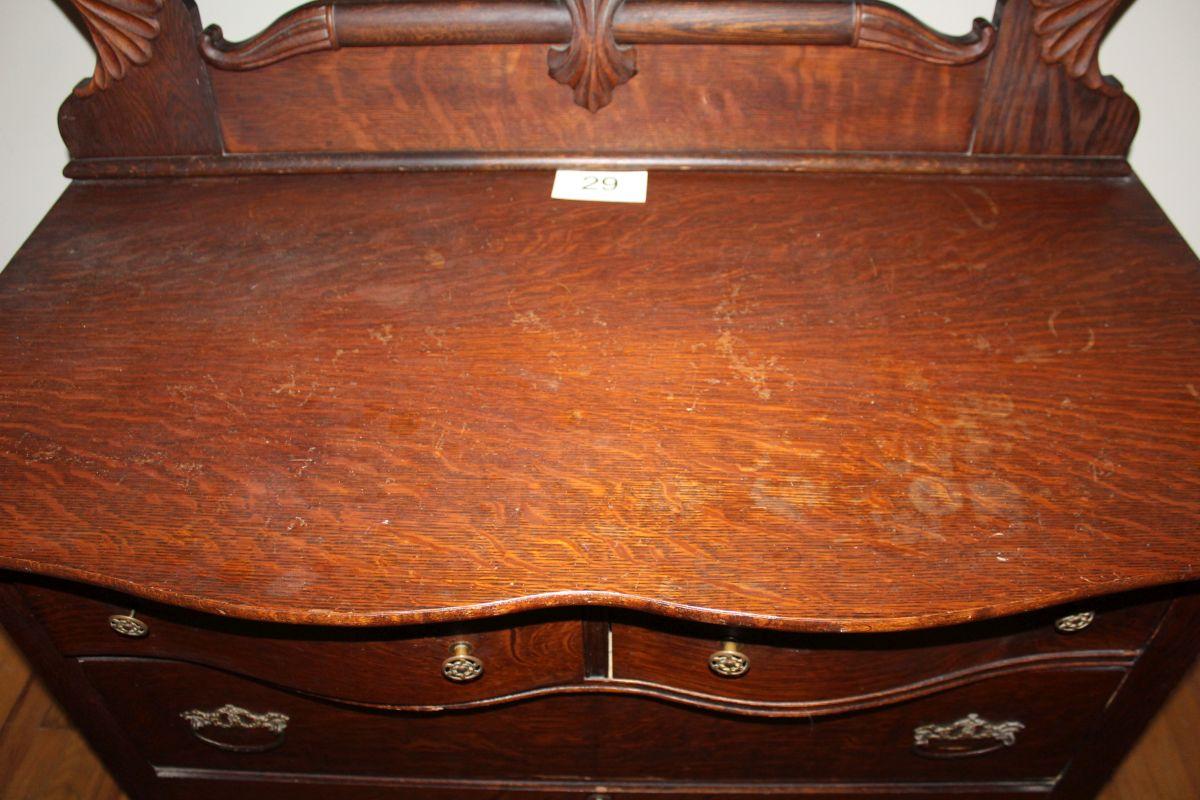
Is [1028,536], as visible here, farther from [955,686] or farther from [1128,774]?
[1128,774]

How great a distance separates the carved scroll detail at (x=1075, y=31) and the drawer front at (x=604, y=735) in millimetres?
650

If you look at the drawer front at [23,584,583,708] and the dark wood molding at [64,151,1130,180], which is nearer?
the drawer front at [23,584,583,708]

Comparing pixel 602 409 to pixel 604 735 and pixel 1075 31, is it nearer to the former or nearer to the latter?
pixel 604 735

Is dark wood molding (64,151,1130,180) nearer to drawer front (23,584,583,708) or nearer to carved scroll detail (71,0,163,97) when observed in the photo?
carved scroll detail (71,0,163,97)

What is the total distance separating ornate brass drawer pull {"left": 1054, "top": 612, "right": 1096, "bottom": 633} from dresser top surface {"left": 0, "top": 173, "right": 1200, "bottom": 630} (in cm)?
16

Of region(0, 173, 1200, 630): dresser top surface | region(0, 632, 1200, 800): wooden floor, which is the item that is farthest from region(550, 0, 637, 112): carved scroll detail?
region(0, 632, 1200, 800): wooden floor

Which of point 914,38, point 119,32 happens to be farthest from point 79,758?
point 914,38

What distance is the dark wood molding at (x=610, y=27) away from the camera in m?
1.02

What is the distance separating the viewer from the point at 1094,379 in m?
0.89

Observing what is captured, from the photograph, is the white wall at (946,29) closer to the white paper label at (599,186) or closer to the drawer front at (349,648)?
the white paper label at (599,186)

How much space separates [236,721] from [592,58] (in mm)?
840

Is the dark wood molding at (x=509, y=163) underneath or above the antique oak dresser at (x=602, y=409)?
above

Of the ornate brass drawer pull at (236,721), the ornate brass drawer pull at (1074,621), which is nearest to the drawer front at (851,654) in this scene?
the ornate brass drawer pull at (1074,621)

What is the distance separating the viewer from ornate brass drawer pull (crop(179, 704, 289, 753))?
1053 millimetres
